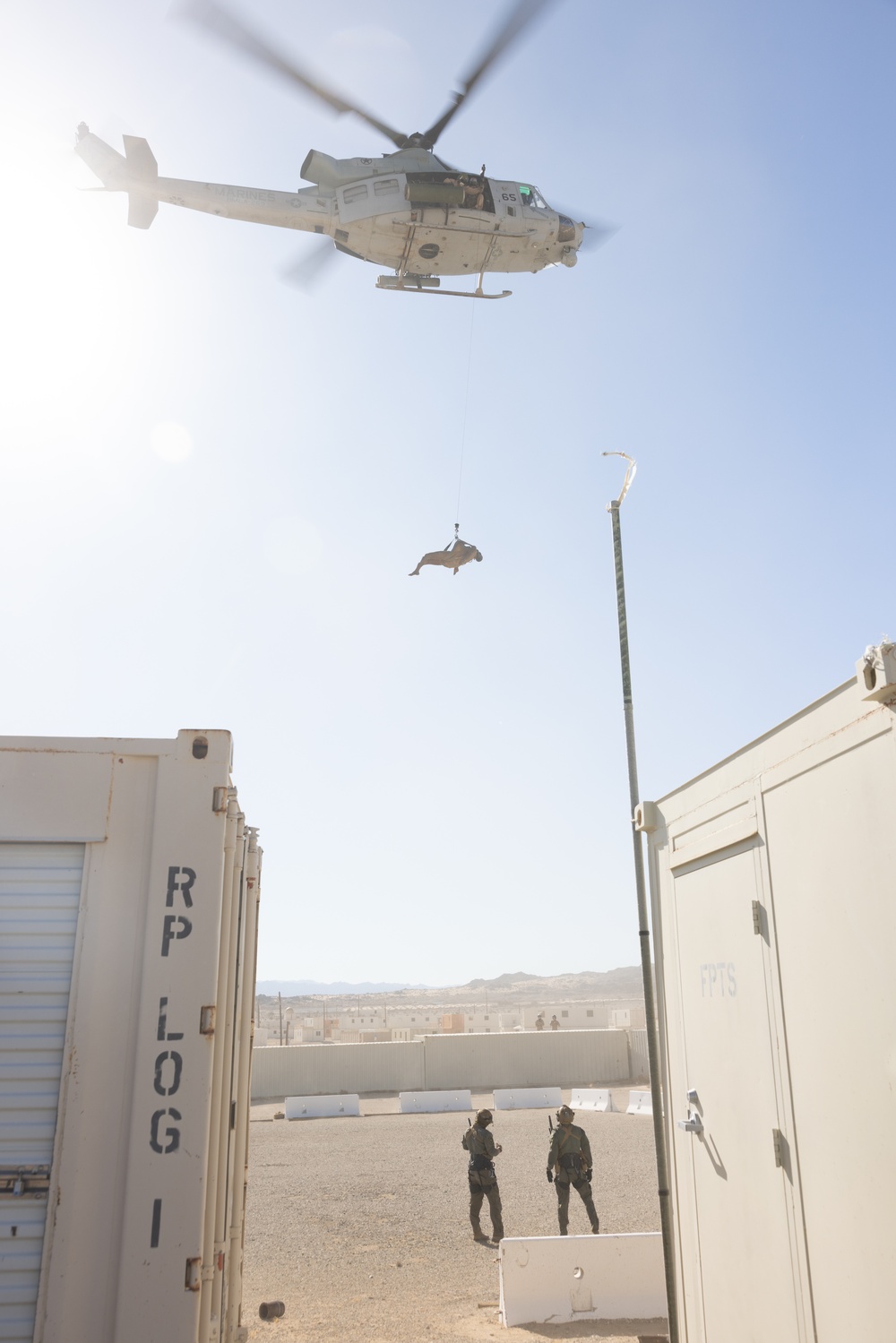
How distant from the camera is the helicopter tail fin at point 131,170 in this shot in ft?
54.9

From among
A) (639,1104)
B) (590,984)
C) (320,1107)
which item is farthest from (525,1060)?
(590,984)

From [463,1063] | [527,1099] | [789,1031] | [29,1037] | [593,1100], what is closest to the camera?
[29,1037]

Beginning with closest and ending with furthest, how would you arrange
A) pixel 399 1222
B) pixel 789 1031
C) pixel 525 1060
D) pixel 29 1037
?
pixel 29 1037
pixel 789 1031
pixel 399 1222
pixel 525 1060

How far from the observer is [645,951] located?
6.00m

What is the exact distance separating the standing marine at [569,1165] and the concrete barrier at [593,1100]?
13878 mm

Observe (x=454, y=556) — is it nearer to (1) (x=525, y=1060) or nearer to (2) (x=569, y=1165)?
(2) (x=569, y=1165)

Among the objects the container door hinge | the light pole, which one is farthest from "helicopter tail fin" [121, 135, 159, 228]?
the container door hinge

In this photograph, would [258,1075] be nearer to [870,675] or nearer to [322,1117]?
[322,1117]

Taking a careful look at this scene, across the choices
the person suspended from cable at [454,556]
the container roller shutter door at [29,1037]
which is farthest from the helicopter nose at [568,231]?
the container roller shutter door at [29,1037]

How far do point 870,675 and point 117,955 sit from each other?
2823 millimetres

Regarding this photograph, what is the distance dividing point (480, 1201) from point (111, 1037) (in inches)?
322

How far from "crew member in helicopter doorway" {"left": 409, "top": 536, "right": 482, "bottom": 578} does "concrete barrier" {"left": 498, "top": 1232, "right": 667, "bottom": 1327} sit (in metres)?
9.30

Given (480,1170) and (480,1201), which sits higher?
(480,1170)

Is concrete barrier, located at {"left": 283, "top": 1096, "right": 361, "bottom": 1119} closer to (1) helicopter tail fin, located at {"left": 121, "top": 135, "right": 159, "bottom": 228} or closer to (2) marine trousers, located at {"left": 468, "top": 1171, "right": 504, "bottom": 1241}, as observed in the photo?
(2) marine trousers, located at {"left": 468, "top": 1171, "right": 504, "bottom": 1241}
